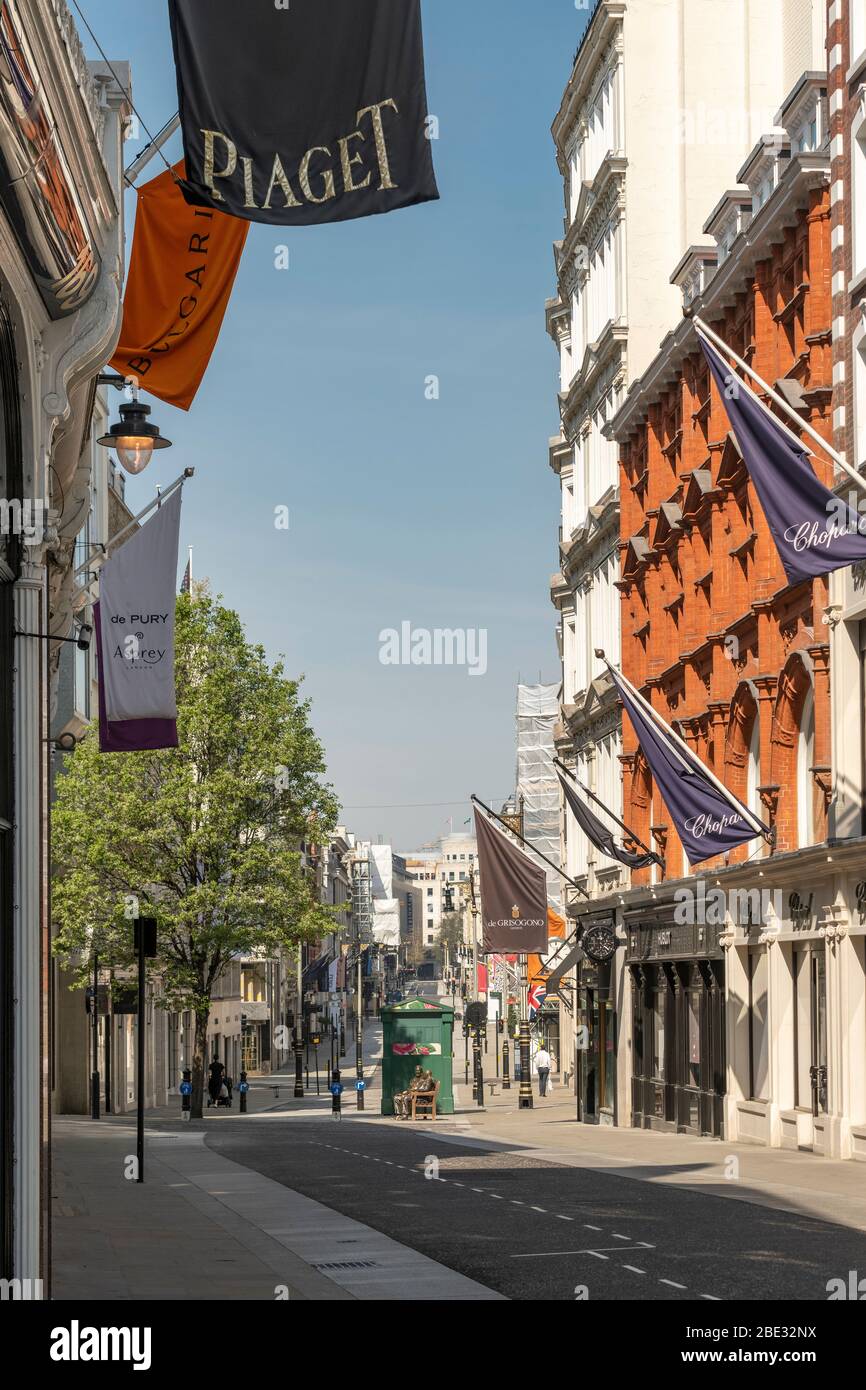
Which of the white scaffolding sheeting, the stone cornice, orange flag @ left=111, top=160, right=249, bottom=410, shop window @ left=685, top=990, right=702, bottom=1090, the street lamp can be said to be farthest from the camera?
the white scaffolding sheeting

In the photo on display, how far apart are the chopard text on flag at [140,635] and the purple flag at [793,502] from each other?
271 inches

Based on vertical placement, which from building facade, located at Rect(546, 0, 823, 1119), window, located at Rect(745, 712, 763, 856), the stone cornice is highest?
the stone cornice

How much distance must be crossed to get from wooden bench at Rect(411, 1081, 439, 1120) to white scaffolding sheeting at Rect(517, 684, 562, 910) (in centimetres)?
5055

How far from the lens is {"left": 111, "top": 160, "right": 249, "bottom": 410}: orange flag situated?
46.2ft

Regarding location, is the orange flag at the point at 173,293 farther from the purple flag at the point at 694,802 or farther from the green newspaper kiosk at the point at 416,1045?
the green newspaper kiosk at the point at 416,1045

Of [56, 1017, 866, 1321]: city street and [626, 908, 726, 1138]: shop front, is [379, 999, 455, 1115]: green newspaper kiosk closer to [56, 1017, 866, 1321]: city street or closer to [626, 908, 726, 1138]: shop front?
[626, 908, 726, 1138]: shop front

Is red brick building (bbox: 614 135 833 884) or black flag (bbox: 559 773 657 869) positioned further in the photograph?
black flag (bbox: 559 773 657 869)

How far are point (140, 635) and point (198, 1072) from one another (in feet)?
124

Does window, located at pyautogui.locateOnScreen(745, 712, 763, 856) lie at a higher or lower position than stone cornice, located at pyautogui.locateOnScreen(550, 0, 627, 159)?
lower

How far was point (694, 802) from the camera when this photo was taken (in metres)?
29.4

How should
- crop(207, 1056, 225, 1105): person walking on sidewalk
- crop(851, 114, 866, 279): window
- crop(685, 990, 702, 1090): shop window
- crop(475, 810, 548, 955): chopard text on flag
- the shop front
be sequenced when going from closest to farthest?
crop(851, 114, 866, 279): window, the shop front, crop(685, 990, 702, 1090): shop window, crop(475, 810, 548, 955): chopard text on flag, crop(207, 1056, 225, 1105): person walking on sidewalk
